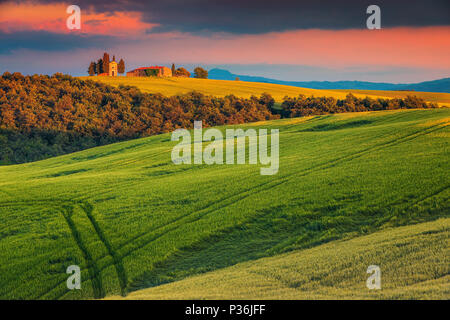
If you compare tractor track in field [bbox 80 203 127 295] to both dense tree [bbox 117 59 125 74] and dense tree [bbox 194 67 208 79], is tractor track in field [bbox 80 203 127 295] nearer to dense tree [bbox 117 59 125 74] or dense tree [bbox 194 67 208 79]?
dense tree [bbox 194 67 208 79]

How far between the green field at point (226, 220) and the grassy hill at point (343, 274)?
→ 0.21 ft

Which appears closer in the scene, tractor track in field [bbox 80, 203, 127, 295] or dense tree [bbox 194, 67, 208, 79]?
tractor track in field [bbox 80, 203, 127, 295]

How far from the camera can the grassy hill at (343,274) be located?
7.78 m

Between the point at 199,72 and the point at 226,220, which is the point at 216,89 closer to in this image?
the point at 199,72

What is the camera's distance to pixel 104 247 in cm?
1338

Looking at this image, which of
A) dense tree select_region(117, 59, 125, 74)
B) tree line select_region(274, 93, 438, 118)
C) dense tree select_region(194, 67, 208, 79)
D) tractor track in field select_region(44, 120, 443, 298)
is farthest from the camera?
dense tree select_region(117, 59, 125, 74)

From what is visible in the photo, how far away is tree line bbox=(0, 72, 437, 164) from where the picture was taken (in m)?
63.1

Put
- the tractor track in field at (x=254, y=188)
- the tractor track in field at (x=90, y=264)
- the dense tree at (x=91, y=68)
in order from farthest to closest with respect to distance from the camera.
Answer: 1. the dense tree at (x=91, y=68)
2. the tractor track in field at (x=254, y=188)
3. the tractor track in field at (x=90, y=264)

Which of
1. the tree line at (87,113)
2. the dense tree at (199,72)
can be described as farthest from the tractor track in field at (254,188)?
the dense tree at (199,72)

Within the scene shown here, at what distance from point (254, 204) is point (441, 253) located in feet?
26.2

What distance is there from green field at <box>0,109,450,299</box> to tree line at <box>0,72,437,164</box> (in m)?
41.0

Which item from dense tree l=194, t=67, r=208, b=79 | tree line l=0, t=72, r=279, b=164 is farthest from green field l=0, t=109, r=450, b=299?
dense tree l=194, t=67, r=208, b=79

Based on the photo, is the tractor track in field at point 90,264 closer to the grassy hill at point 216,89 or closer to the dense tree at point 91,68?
the grassy hill at point 216,89
